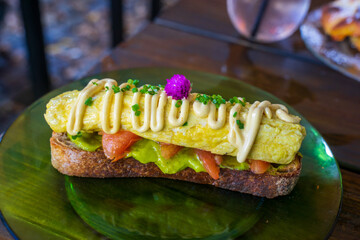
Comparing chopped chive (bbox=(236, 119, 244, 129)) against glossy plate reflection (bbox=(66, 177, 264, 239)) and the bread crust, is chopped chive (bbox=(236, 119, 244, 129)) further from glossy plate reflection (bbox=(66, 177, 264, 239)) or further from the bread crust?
glossy plate reflection (bbox=(66, 177, 264, 239))

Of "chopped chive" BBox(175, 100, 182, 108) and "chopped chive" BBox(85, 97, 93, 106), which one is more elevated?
"chopped chive" BBox(175, 100, 182, 108)

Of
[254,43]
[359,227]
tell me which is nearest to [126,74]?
[254,43]

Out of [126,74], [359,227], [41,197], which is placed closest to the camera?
[41,197]

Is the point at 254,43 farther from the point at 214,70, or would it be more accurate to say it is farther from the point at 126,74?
the point at 126,74

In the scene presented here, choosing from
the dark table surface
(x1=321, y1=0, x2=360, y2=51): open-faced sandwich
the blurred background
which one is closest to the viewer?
the dark table surface

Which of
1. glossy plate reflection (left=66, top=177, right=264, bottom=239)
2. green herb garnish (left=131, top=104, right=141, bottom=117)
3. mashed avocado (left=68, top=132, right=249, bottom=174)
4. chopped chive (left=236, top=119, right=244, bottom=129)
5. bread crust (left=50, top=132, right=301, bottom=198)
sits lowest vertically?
glossy plate reflection (left=66, top=177, right=264, bottom=239)

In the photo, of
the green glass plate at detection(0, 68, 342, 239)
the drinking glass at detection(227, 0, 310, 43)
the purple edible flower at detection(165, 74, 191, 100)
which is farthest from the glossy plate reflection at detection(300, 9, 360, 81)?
the purple edible flower at detection(165, 74, 191, 100)
